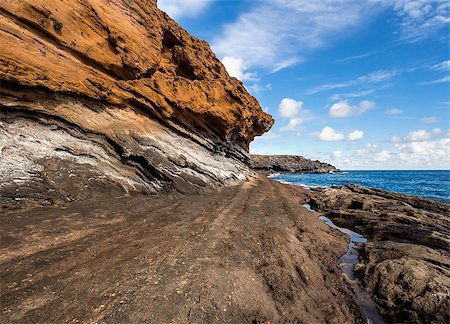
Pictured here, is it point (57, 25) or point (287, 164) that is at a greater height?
point (57, 25)

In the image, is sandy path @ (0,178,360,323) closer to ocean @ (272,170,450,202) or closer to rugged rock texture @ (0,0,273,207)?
rugged rock texture @ (0,0,273,207)

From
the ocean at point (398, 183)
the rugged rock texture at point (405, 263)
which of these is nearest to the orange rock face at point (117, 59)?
the rugged rock texture at point (405, 263)

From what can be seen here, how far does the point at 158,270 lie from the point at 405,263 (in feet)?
33.4

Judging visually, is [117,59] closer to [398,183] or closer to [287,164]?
[398,183]

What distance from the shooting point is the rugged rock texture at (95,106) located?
13008 mm

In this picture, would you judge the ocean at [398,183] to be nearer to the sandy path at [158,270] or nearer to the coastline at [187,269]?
the coastline at [187,269]

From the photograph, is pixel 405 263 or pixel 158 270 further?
pixel 405 263

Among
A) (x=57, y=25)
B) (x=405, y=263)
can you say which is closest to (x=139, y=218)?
(x=405, y=263)

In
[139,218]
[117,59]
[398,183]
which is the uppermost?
[117,59]

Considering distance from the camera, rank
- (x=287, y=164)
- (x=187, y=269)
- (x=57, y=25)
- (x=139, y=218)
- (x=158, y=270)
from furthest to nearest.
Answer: (x=287, y=164) → (x=57, y=25) → (x=139, y=218) → (x=187, y=269) → (x=158, y=270)

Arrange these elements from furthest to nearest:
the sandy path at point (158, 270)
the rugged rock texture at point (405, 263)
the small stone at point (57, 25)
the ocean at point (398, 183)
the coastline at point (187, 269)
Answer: the ocean at point (398, 183) → the small stone at point (57, 25) → the rugged rock texture at point (405, 263) → the coastline at point (187, 269) → the sandy path at point (158, 270)

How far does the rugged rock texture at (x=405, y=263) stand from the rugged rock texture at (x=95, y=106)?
14.1 metres

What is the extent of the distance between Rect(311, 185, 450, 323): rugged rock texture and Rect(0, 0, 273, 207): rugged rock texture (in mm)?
14105

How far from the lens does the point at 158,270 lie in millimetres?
8461
